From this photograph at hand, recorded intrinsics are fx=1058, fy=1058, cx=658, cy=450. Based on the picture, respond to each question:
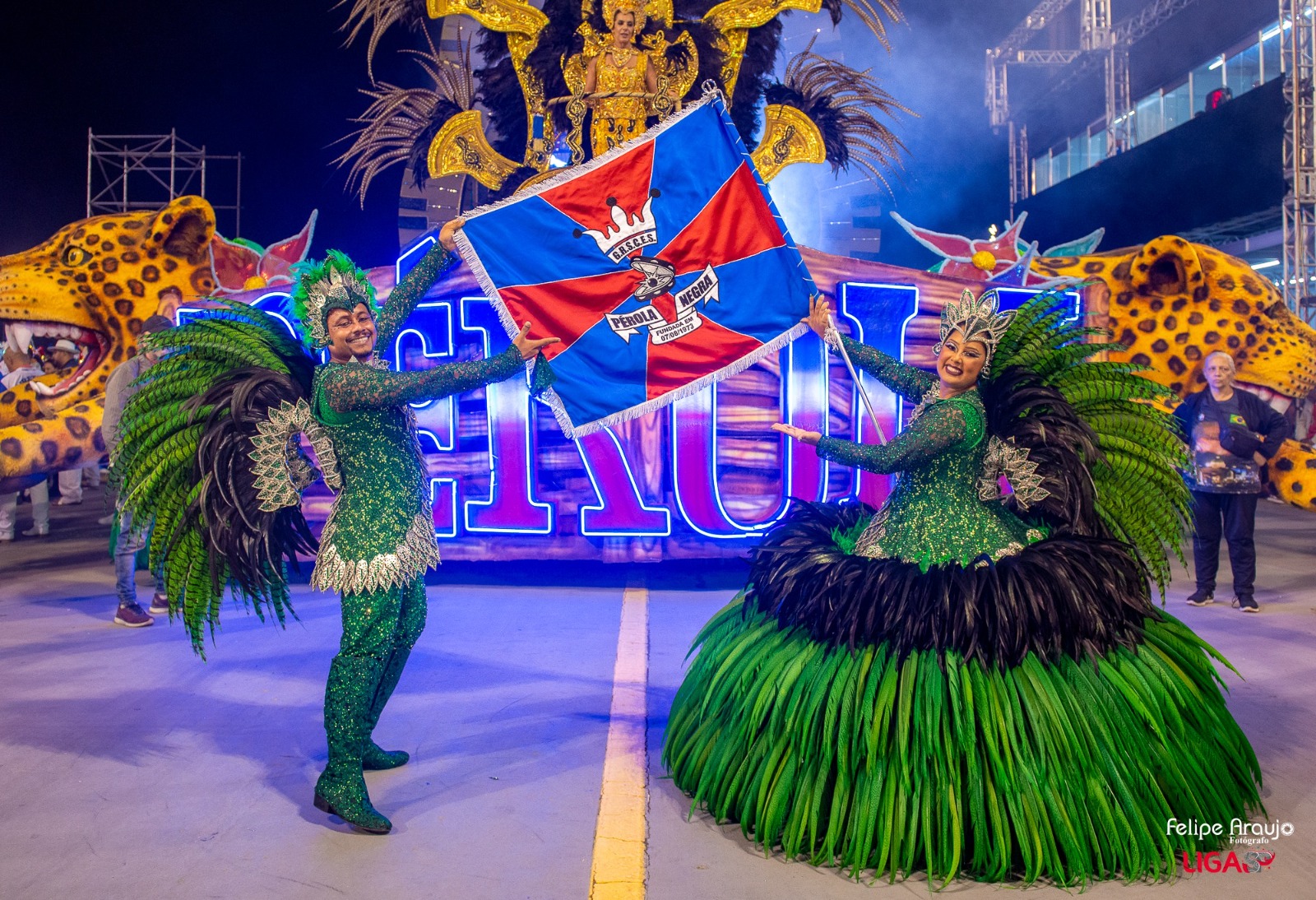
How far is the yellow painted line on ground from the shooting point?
3.35 meters

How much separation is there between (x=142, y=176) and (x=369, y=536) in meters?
14.4

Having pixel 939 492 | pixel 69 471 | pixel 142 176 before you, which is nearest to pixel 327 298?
pixel 939 492

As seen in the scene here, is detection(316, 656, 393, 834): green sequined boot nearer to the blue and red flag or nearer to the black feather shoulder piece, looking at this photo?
the black feather shoulder piece

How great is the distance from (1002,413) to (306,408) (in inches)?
108

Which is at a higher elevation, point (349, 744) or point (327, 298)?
point (327, 298)

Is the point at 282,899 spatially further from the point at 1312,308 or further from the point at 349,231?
the point at 1312,308

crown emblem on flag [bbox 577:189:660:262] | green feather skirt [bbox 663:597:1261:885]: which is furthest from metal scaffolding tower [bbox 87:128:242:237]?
green feather skirt [bbox 663:597:1261:885]

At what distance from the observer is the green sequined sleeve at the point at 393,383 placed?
3.88m

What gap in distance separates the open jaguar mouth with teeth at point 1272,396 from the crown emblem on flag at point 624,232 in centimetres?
636

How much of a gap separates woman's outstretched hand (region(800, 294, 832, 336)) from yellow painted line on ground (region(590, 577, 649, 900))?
1933 millimetres

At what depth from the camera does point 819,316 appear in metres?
4.39

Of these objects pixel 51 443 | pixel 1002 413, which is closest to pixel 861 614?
pixel 1002 413

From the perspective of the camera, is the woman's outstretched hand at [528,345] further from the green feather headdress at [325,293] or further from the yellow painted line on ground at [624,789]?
the yellow painted line on ground at [624,789]

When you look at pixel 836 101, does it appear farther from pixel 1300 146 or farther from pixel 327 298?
pixel 1300 146
